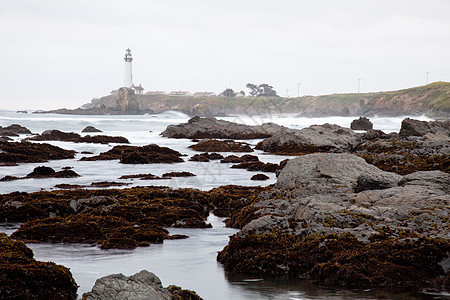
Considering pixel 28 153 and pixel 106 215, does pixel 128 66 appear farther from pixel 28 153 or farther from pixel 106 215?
pixel 106 215

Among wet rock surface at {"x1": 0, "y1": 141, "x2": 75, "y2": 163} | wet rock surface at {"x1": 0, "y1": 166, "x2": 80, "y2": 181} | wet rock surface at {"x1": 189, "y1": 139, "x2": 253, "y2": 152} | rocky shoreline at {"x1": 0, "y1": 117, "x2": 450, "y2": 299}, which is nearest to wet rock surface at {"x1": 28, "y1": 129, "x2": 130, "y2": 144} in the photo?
wet rock surface at {"x1": 189, "y1": 139, "x2": 253, "y2": 152}

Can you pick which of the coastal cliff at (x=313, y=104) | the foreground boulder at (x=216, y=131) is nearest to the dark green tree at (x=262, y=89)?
the coastal cliff at (x=313, y=104)

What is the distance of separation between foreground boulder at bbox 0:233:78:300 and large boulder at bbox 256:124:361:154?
74.3 feet

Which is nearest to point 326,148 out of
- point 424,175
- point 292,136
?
point 292,136

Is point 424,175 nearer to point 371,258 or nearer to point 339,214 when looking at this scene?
point 339,214

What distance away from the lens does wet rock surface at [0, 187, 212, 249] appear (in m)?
9.07

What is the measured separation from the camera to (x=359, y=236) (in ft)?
24.1

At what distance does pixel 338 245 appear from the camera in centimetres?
716

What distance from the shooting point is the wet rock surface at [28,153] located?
2306cm

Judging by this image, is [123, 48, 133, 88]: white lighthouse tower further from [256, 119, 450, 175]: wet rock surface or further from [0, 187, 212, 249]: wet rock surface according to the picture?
[0, 187, 212, 249]: wet rock surface

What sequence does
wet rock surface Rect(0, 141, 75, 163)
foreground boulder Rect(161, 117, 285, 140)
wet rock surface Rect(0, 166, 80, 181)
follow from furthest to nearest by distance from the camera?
1. foreground boulder Rect(161, 117, 285, 140)
2. wet rock surface Rect(0, 141, 75, 163)
3. wet rock surface Rect(0, 166, 80, 181)

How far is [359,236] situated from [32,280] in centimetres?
455

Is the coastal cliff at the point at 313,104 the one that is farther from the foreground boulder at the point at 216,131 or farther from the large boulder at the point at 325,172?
the large boulder at the point at 325,172

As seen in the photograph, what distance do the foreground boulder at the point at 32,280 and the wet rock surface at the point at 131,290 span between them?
1.04 meters
